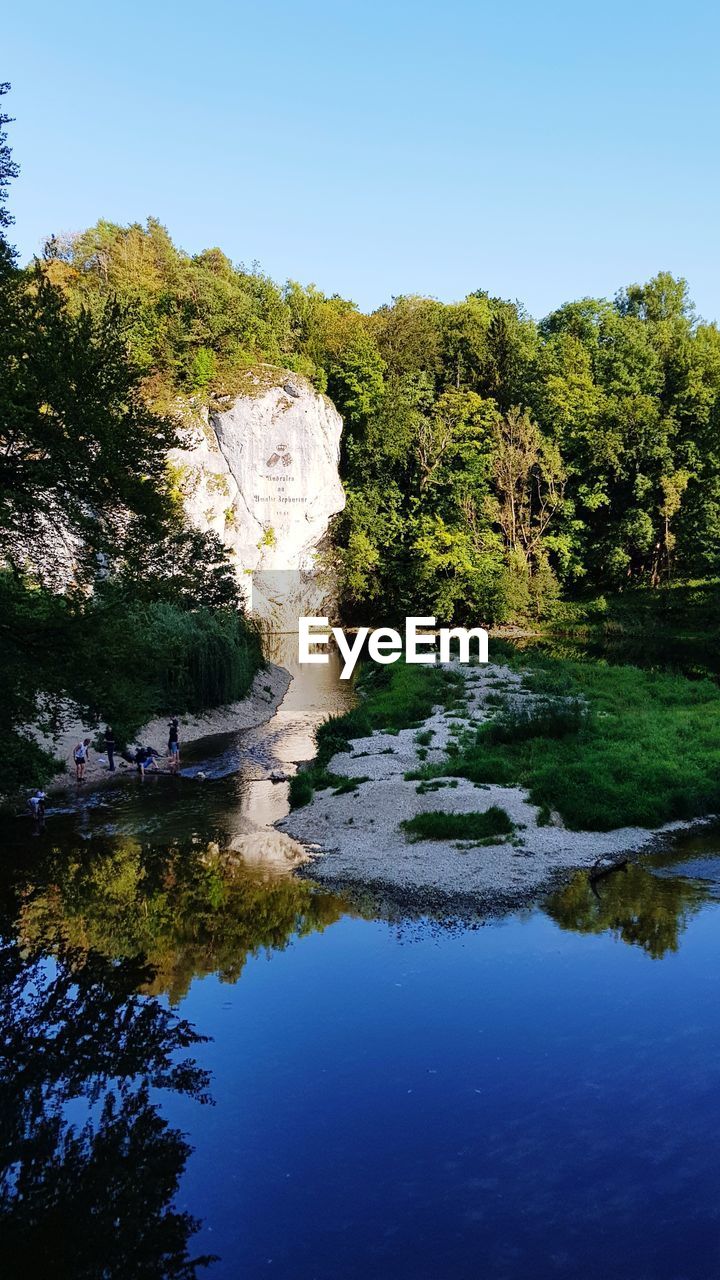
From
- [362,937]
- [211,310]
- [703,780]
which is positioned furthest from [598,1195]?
[211,310]

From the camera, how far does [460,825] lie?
72.3ft

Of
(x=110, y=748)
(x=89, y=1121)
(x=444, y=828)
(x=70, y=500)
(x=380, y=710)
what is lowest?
(x=89, y=1121)

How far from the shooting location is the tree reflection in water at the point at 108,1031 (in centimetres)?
1015

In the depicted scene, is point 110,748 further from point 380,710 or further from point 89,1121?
point 89,1121

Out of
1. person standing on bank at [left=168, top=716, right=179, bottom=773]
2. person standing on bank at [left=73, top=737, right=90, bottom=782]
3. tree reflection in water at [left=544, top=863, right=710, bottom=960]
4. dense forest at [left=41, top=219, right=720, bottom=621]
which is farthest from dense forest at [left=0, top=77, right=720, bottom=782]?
tree reflection in water at [left=544, top=863, right=710, bottom=960]

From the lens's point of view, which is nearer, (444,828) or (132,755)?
(444,828)

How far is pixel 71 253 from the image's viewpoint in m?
71.6

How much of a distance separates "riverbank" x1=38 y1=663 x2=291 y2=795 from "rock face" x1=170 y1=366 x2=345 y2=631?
16832mm

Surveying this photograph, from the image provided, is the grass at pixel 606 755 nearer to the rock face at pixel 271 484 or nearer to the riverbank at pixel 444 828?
the riverbank at pixel 444 828

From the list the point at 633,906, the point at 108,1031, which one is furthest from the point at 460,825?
the point at 108,1031

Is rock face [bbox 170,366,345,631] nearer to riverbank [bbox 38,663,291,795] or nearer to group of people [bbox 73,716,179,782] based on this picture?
riverbank [bbox 38,663,291,795]

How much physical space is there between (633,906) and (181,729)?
66.5 ft

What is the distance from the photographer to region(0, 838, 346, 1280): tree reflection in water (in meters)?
10.1

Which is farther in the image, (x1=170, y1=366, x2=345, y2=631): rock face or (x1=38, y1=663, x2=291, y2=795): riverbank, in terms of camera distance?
(x1=170, y1=366, x2=345, y2=631): rock face
